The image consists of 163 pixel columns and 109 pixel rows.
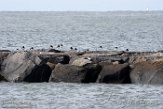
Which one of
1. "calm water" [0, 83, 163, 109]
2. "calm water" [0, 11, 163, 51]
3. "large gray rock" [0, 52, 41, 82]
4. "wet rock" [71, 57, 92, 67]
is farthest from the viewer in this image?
"calm water" [0, 11, 163, 51]

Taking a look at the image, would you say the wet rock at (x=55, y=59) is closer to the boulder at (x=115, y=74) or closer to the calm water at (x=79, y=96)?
the calm water at (x=79, y=96)

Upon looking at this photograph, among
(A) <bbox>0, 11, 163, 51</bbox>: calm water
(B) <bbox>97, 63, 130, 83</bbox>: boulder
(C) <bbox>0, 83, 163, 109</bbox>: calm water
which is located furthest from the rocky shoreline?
(A) <bbox>0, 11, 163, 51</bbox>: calm water

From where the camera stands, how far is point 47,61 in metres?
32.0

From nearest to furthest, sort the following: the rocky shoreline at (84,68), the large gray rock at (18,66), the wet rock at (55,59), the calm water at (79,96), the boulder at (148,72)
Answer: the calm water at (79,96), the boulder at (148,72), the rocky shoreline at (84,68), the large gray rock at (18,66), the wet rock at (55,59)

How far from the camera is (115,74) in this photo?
98.2ft

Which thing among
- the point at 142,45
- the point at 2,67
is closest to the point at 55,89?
the point at 2,67

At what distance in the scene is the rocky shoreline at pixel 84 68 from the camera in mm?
29641

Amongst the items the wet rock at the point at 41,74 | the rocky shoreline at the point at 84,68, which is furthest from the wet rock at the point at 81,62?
the wet rock at the point at 41,74

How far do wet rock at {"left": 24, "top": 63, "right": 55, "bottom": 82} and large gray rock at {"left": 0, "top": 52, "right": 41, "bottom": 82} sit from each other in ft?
0.76

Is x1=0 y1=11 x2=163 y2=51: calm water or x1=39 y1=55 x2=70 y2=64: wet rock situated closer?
x1=39 y1=55 x2=70 y2=64: wet rock

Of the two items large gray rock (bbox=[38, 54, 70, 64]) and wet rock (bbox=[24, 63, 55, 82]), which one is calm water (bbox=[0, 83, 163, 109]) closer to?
wet rock (bbox=[24, 63, 55, 82])

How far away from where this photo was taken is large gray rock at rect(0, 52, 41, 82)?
30.6 m

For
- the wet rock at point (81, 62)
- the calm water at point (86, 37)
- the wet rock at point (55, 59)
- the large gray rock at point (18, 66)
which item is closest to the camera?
the wet rock at point (81, 62)

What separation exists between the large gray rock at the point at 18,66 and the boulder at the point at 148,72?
14.2 ft
